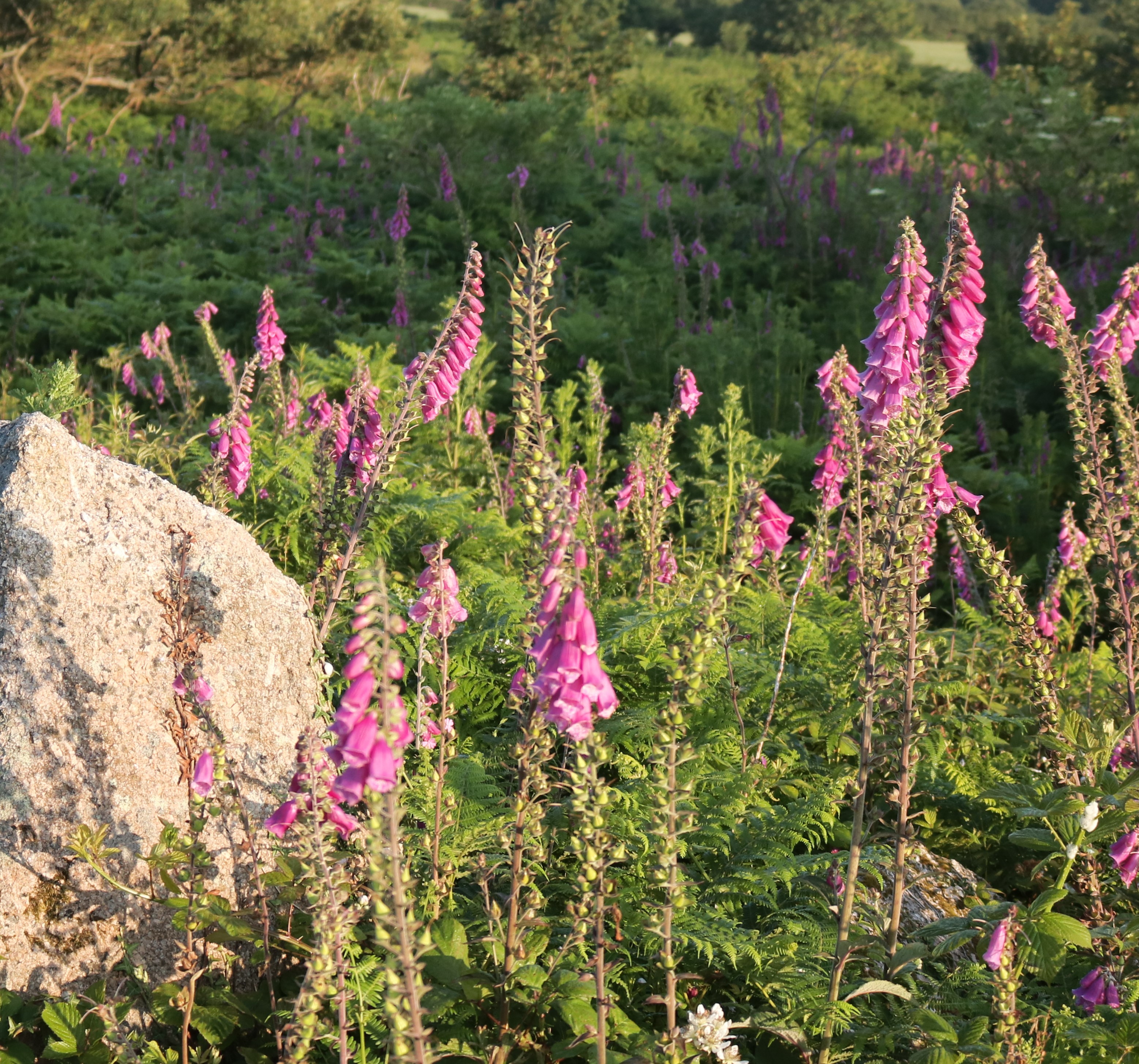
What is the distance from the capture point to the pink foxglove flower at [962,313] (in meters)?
2.69

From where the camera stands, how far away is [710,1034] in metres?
2.15

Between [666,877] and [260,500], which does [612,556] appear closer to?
[260,500]

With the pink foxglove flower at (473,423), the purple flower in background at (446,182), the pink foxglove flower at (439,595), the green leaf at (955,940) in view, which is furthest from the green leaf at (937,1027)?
the purple flower in background at (446,182)

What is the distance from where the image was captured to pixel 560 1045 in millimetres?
2199

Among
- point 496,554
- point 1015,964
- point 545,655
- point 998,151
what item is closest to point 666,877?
point 545,655

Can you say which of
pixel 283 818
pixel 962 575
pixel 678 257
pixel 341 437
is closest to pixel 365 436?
pixel 341 437

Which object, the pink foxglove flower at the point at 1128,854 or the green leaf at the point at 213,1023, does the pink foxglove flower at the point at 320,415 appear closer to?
the green leaf at the point at 213,1023

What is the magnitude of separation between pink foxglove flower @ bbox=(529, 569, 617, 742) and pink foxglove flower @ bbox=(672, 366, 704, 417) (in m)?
2.63

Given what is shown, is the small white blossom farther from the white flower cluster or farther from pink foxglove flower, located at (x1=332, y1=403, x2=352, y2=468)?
pink foxglove flower, located at (x1=332, y1=403, x2=352, y2=468)

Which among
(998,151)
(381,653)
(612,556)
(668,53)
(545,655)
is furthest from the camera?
(668,53)

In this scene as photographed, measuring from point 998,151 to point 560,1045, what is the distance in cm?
1155

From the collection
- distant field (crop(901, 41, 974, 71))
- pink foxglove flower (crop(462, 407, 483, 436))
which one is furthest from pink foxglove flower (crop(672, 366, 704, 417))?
distant field (crop(901, 41, 974, 71))

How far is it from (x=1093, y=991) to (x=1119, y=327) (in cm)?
232

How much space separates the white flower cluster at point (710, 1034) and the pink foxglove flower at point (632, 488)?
2.59 meters
